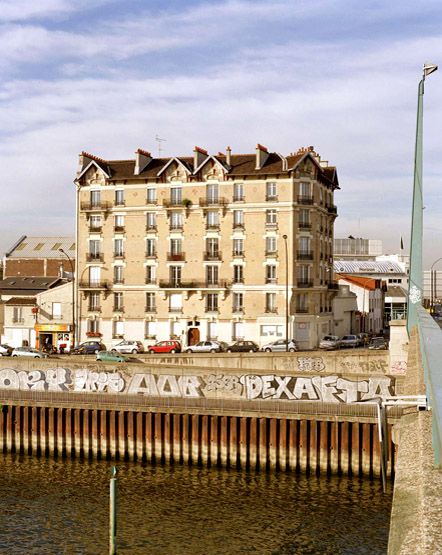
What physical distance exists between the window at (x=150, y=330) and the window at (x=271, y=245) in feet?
53.7

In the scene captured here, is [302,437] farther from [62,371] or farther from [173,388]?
[62,371]

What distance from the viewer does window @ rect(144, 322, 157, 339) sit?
276 ft

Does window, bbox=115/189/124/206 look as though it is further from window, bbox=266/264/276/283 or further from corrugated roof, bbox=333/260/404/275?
corrugated roof, bbox=333/260/404/275

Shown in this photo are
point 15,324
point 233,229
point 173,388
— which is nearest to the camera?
point 173,388

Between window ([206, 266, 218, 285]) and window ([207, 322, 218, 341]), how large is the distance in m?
4.84

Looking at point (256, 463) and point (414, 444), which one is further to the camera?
point (256, 463)

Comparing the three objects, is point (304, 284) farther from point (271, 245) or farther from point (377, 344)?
point (377, 344)

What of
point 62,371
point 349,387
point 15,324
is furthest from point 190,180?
point 349,387

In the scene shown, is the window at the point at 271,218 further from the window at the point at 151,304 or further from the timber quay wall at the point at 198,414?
the timber quay wall at the point at 198,414

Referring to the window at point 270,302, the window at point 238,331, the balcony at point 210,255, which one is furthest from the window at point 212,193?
the window at point 238,331

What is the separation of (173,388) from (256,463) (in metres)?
7.17

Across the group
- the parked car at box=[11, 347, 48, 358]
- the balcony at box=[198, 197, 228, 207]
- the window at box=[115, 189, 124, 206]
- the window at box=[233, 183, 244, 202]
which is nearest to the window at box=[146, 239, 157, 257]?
the window at box=[115, 189, 124, 206]

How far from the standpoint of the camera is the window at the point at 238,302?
81.6 m

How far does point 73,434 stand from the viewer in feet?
142
